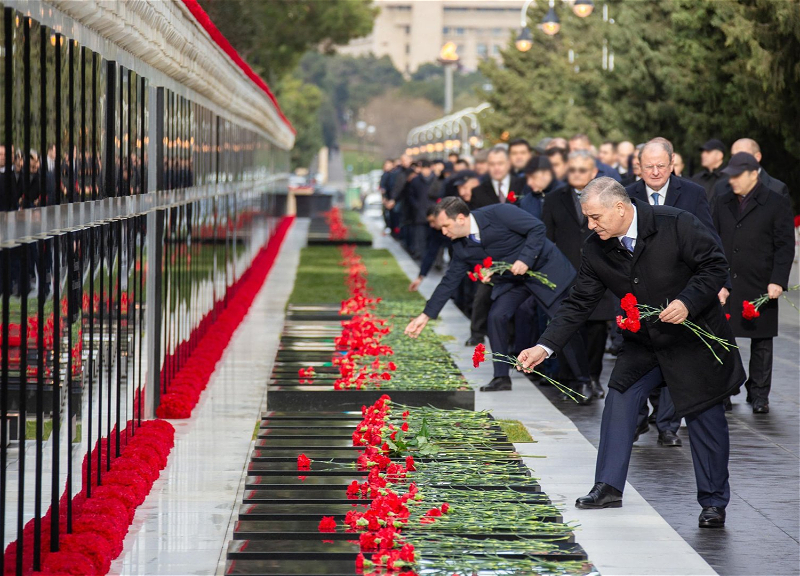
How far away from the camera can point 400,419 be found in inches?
342

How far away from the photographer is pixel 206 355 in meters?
12.1

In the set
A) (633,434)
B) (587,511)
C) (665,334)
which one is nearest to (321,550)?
(587,511)

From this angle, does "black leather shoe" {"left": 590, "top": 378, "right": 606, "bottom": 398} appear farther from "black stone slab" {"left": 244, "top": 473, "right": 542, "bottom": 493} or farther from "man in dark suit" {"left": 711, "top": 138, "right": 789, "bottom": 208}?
"black stone slab" {"left": 244, "top": 473, "right": 542, "bottom": 493}

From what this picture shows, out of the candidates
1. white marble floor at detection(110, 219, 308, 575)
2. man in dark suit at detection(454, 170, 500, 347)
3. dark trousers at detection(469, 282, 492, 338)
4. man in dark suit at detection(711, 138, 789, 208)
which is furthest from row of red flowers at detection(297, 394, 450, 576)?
dark trousers at detection(469, 282, 492, 338)

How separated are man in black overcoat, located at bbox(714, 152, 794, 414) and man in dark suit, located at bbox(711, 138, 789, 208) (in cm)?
9

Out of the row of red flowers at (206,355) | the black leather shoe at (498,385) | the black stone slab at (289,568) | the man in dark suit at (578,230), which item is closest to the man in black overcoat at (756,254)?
the man in dark suit at (578,230)

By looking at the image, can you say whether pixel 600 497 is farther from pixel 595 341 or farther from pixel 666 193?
pixel 595 341

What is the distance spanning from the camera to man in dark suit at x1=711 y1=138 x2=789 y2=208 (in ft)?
33.7

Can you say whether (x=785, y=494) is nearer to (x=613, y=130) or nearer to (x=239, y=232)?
(x=239, y=232)

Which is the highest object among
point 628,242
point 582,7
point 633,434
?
point 582,7

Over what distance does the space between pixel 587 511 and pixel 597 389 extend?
159 inches

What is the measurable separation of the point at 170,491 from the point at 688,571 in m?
2.93

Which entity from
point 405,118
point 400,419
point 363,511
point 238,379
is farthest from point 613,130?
point 405,118

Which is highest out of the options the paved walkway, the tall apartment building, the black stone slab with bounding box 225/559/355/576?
the tall apartment building
